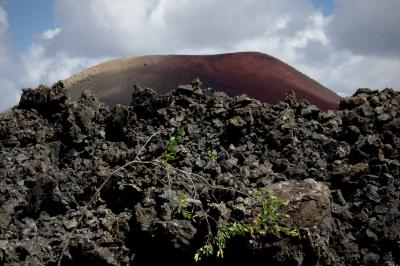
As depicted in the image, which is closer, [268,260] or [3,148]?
[268,260]

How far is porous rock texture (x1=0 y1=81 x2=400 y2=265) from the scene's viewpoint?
1077cm

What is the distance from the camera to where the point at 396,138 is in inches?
534

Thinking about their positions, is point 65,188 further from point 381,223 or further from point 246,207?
point 381,223

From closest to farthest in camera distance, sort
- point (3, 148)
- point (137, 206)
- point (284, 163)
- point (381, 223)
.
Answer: point (381, 223), point (137, 206), point (284, 163), point (3, 148)

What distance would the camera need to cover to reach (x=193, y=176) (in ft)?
41.5

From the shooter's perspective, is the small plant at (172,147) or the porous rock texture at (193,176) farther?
the porous rock texture at (193,176)

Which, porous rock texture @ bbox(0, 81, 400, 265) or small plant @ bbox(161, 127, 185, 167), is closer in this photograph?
small plant @ bbox(161, 127, 185, 167)

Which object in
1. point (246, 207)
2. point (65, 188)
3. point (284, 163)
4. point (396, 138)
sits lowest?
point (65, 188)

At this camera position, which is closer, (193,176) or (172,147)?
(172,147)

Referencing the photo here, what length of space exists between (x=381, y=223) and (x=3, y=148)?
11130mm

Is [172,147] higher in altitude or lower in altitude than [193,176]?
higher

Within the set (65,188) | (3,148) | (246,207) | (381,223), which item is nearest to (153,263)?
(246,207)

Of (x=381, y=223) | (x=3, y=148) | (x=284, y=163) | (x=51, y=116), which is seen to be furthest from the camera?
(x=51, y=116)

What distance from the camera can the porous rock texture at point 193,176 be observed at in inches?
424
